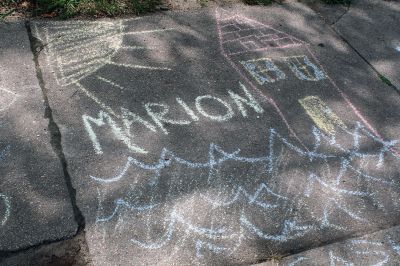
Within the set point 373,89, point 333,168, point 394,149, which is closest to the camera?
point 333,168

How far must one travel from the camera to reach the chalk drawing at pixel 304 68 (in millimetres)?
3555

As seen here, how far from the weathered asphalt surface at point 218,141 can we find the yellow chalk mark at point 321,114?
0.01 metres

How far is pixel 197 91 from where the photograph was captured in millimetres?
3258

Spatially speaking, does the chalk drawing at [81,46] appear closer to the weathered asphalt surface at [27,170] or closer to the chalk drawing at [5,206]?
the weathered asphalt surface at [27,170]

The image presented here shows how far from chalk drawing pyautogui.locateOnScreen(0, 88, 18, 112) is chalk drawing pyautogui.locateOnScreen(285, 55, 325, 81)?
6.93 feet

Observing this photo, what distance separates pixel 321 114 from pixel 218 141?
86 centimetres

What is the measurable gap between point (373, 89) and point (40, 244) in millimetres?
2739

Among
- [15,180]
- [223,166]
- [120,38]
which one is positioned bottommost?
[223,166]

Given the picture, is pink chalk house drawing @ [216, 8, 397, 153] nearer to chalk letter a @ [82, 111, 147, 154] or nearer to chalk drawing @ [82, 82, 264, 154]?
chalk drawing @ [82, 82, 264, 154]

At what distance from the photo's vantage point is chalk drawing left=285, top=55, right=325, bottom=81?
355cm

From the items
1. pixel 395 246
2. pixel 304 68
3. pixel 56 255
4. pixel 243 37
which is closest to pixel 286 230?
pixel 395 246

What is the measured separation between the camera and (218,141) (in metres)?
2.92

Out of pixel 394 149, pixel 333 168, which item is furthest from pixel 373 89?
pixel 333 168

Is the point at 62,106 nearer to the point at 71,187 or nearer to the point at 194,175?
the point at 71,187
